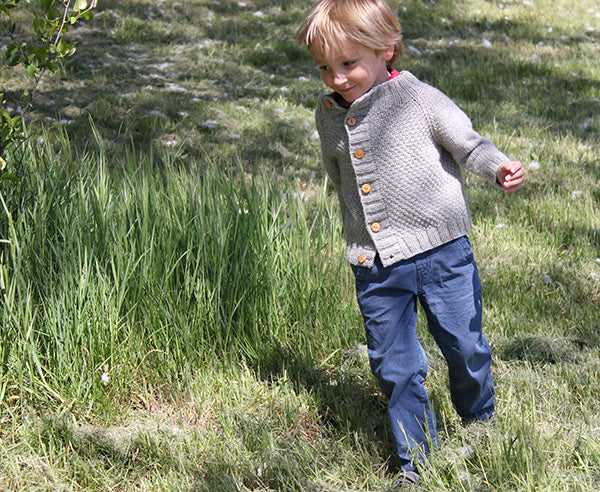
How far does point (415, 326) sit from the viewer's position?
2.44m

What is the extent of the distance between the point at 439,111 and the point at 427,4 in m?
9.26

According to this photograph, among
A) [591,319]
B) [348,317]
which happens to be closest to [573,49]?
[591,319]

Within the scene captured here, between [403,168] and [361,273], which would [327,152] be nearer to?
[403,168]

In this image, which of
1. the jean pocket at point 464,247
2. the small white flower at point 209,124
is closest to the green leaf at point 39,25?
the jean pocket at point 464,247

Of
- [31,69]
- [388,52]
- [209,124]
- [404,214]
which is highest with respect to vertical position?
[388,52]

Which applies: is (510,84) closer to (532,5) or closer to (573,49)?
(573,49)

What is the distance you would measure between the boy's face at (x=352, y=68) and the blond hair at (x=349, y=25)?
24 millimetres

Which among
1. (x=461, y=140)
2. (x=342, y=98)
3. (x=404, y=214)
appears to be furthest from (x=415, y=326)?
(x=342, y=98)

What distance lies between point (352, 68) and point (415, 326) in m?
0.86

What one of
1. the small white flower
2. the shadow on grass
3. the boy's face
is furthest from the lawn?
the small white flower

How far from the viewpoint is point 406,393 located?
2.44m

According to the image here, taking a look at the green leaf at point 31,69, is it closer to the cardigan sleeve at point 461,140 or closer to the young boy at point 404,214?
the young boy at point 404,214

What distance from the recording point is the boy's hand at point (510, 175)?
7.27ft

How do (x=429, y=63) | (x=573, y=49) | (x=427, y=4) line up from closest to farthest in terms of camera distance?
1. (x=429, y=63)
2. (x=573, y=49)
3. (x=427, y=4)
